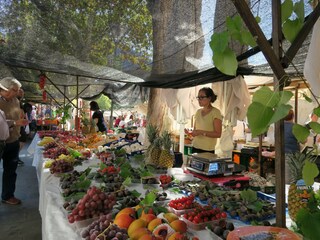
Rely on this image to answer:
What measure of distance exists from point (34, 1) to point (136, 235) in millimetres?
2095

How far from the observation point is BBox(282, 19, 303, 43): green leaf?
83cm

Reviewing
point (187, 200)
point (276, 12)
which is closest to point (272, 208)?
point (187, 200)

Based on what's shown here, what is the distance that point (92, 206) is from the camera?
1.62 meters

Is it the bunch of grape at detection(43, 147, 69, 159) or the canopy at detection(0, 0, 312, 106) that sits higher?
the canopy at detection(0, 0, 312, 106)

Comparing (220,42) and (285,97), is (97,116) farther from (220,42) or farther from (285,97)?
(285,97)

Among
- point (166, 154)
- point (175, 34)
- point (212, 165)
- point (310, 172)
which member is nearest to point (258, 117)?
point (310, 172)

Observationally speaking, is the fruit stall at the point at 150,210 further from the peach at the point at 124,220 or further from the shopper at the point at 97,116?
the shopper at the point at 97,116

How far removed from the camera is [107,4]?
2271mm

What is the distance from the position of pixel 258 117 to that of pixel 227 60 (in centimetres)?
19

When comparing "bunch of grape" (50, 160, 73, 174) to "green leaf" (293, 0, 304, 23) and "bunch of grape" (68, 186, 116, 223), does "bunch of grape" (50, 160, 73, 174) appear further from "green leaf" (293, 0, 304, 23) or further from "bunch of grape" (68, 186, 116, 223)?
"green leaf" (293, 0, 304, 23)

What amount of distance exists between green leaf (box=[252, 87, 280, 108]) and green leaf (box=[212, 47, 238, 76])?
0.10m

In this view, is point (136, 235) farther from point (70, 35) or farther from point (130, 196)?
point (70, 35)

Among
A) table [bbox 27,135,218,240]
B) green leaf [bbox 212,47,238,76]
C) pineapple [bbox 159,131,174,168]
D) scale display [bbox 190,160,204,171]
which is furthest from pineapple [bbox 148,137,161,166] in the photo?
green leaf [bbox 212,47,238,76]

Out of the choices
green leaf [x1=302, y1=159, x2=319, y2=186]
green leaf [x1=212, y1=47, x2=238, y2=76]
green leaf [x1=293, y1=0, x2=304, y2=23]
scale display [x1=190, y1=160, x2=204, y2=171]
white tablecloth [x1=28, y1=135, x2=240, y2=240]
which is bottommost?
white tablecloth [x1=28, y1=135, x2=240, y2=240]
